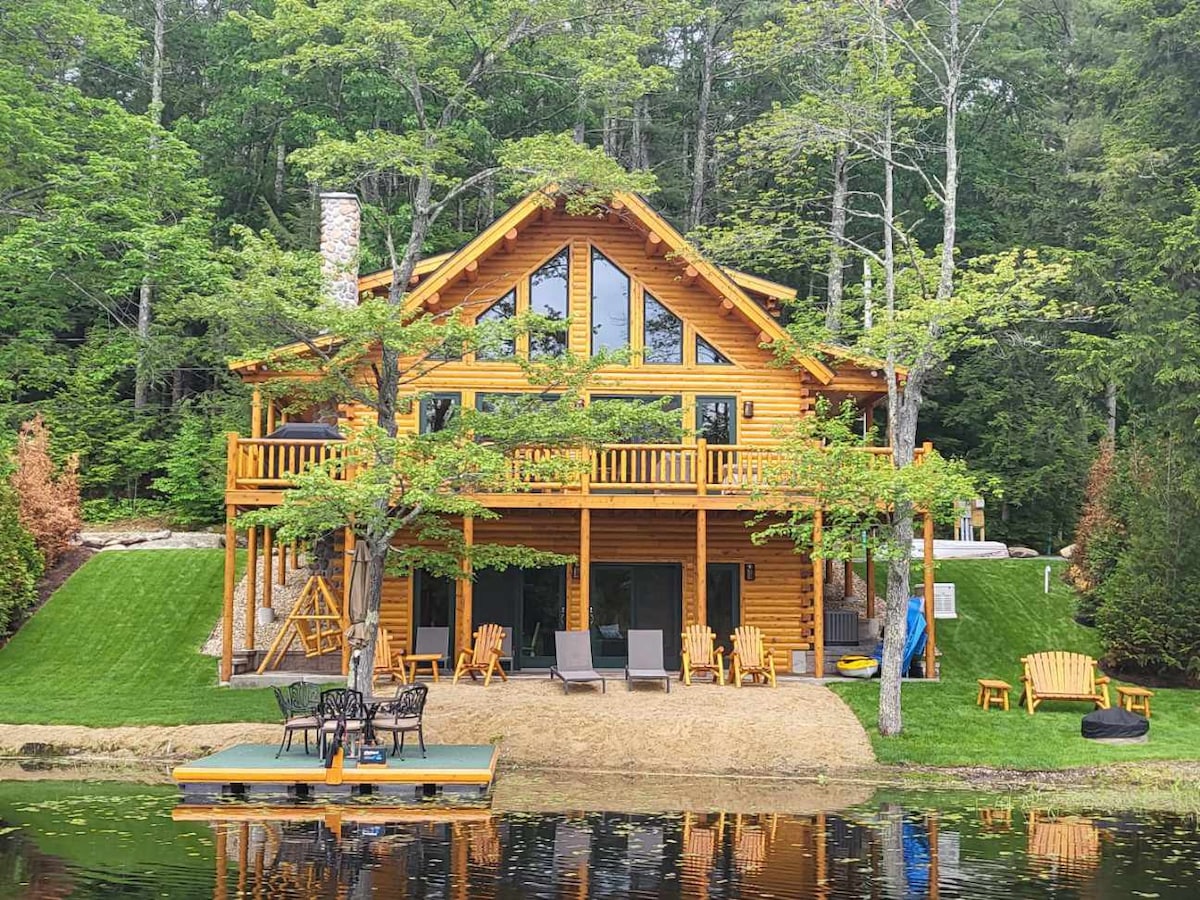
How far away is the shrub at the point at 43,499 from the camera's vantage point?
23406 millimetres

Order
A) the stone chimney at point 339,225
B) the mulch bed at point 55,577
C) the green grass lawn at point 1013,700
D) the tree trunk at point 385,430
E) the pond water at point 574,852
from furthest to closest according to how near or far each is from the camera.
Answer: the stone chimney at point 339,225 < the mulch bed at point 55,577 < the tree trunk at point 385,430 < the green grass lawn at point 1013,700 < the pond water at point 574,852

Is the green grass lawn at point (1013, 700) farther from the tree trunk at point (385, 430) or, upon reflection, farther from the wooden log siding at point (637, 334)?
the tree trunk at point (385, 430)

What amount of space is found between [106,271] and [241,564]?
11.0 meters

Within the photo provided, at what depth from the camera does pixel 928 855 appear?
10992 mm

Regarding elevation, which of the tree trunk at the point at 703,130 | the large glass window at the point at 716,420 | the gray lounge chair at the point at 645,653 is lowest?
the gray lounge chair at the point at 645,653

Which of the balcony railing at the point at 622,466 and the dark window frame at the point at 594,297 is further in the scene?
the dark window frame at the point at 594,297

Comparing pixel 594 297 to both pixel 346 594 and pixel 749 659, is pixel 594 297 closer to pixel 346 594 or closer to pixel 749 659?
pixel 346 594

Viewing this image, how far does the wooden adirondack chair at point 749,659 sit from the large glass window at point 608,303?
223 inches

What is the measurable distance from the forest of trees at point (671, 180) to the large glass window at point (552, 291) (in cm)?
230

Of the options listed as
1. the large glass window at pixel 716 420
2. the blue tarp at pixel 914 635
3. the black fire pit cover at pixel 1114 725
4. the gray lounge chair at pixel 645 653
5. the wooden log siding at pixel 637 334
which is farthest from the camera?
the large glass window at pixel 716 420

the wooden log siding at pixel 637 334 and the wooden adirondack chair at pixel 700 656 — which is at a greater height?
the wooden log siding at pixel 637 334

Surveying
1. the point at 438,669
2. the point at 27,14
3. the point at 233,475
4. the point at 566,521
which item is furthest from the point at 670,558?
the point at 27,14

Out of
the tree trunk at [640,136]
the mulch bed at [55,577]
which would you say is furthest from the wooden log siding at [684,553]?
the tree trunk at [640,136]

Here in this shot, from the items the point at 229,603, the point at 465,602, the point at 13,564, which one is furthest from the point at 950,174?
the point at 13,564
